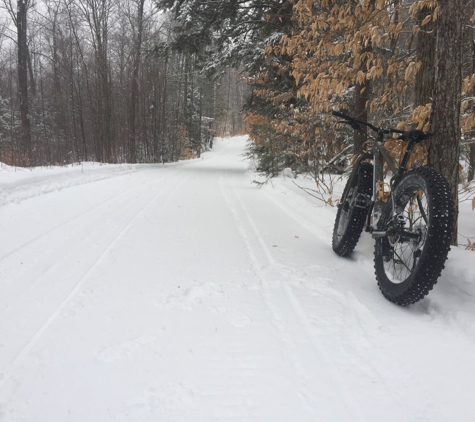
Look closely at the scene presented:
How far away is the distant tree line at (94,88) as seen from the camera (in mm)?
16594

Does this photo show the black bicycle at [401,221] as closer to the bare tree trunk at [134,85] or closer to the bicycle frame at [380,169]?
the bicycle frame at [380,169]

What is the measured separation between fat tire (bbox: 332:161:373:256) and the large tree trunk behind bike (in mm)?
726

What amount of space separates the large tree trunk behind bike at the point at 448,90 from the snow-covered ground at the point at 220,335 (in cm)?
89

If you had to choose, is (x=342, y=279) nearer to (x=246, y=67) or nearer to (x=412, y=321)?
(x=412, y=321)

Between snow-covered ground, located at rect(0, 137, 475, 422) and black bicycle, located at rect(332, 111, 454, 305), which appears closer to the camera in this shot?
snow-covered ground, located at rect(0, 137, 475, 422)

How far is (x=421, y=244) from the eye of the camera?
236 centimetres

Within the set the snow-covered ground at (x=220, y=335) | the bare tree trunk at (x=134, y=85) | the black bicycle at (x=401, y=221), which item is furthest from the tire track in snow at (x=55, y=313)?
the bare tree trunk at (x=134, y=85)

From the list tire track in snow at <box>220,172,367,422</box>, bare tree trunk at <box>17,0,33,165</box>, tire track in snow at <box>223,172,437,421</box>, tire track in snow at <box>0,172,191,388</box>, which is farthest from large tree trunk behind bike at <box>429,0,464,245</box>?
bare tree trunk at <box>17,0,33,165</box>

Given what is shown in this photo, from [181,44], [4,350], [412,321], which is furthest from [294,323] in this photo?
[181,44]

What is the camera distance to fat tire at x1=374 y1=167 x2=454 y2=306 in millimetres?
2154

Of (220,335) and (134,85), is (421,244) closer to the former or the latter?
(220,335)

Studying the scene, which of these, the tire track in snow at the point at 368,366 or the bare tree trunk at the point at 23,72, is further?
the bare tree trunk at the point at 23,72

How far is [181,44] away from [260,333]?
1359 cm

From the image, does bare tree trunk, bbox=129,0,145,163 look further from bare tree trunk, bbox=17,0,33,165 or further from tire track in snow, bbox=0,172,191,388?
tire track in snow, bbox=0,172,191,388
